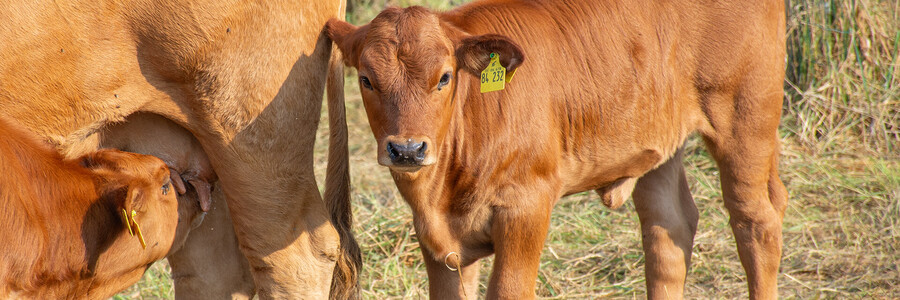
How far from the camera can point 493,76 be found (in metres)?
3.66

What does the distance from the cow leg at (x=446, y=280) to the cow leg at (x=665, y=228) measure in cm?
100

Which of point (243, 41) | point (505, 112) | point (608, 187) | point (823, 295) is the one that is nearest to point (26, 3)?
point (243, 41)

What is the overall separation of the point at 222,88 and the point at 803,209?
13.8 ft

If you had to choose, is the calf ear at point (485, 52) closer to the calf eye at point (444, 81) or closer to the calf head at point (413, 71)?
the calf head at point (413, 71)

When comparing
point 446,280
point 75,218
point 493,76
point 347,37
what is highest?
point 347,37

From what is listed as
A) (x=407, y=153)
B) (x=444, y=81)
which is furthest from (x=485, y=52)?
(x=407, y=153)

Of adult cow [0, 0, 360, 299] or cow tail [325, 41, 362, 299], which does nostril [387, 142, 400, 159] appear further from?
cow tail [325, 41, 362, 299]

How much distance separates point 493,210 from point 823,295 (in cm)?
231

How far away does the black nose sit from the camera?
3.32 m

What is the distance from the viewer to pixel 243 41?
374 centimetres

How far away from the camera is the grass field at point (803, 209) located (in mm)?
5402

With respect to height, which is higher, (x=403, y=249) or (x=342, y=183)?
(x=342, y=183)

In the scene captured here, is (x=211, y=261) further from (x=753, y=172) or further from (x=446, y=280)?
(x=753, y=172)

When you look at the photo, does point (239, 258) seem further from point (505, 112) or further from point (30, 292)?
point (505, 112)
